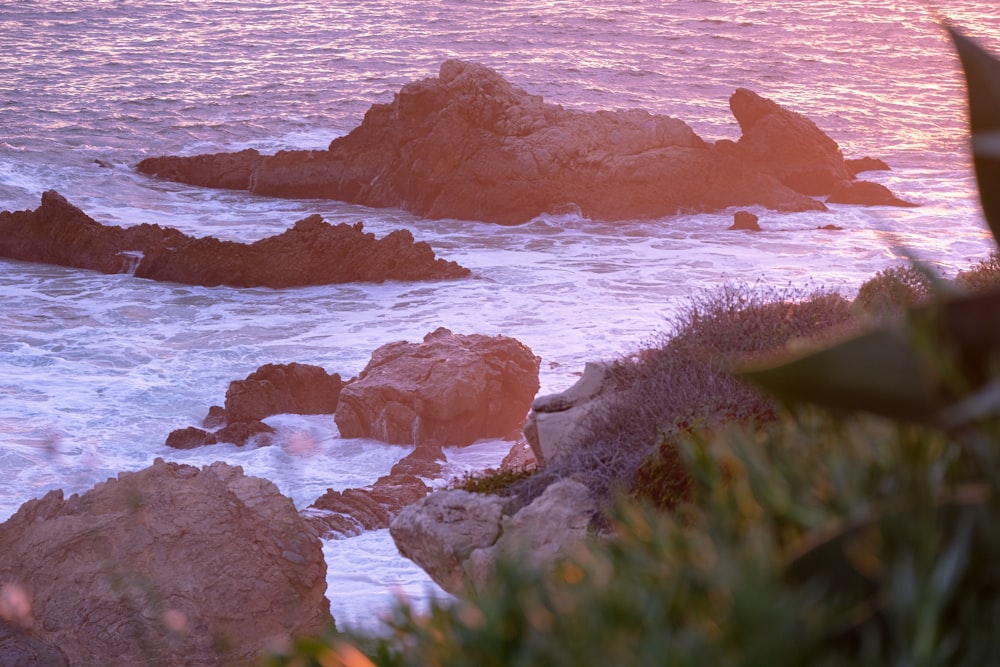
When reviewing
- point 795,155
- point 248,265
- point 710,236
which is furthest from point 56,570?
point 795,155

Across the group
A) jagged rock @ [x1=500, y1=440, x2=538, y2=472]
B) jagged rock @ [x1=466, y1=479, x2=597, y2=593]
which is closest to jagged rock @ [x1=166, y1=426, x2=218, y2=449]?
jagged rock @ [x1=500, y1=440, x2=538, y2=472]

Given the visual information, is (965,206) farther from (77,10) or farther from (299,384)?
(77,10)

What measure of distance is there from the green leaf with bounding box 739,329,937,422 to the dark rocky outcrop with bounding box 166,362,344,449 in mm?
13372

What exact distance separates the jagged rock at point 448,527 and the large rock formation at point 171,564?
81cm

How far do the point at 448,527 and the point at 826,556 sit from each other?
6721 millimetres

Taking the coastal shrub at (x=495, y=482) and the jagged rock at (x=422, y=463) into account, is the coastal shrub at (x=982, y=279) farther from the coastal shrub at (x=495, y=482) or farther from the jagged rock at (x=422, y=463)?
the jagged rock at (x=422, y=463)

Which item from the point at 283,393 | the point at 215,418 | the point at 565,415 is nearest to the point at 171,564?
the point at 565,415

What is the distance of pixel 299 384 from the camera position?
613 inches

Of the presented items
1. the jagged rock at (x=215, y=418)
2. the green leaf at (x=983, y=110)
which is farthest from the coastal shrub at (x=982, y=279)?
the jagged rock at (x=215, y=418)

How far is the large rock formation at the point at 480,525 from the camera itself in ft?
23.5

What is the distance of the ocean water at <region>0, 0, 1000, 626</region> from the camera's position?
15117mm

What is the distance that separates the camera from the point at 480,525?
795cm

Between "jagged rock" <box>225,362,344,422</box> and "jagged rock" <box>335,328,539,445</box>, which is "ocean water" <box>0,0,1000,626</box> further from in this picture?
"jagged rock" <box>225,362,344,422</box>

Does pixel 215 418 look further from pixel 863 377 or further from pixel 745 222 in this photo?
pixel 745 222
